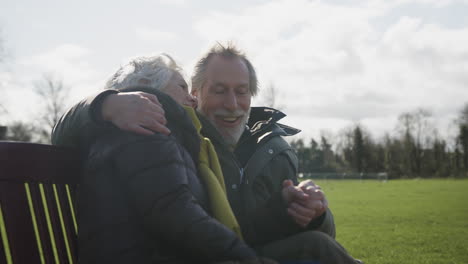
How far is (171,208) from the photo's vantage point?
1739 mm

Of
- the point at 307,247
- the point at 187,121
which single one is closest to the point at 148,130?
the point at 187,121

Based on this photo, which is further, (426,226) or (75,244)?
(426,226)

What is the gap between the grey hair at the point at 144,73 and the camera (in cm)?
242

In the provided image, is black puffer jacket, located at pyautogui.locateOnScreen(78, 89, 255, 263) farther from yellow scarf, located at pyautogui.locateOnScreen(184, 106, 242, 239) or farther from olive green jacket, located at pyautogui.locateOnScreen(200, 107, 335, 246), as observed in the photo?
olive green jacket, located at pyautogui.locateOnScreen(200, 107, 335, 246)

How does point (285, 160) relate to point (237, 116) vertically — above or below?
below

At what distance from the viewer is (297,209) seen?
225 centimetres

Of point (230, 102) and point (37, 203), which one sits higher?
→ point (230, 102)

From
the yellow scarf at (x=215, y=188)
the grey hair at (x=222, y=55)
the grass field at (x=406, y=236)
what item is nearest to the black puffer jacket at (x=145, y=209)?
the yellow scarf at (x=215, y=188)

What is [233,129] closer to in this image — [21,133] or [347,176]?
[21,133]

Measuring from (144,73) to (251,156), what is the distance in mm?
1294

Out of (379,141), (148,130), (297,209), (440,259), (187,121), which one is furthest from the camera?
(379,141)

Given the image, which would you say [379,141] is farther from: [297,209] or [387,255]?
[297,209]

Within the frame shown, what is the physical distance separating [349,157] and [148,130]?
3568 inches

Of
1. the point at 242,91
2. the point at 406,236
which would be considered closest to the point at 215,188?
the point at 242,91
